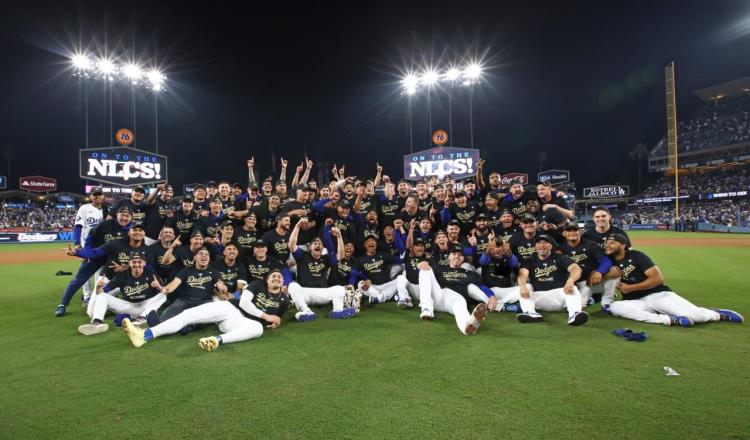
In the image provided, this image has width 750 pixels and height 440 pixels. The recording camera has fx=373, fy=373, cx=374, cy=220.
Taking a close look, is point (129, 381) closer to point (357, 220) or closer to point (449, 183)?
point (357, 220)

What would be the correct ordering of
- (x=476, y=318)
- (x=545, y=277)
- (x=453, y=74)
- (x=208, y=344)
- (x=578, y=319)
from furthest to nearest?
(x=453, y=74)
(x=545, y=277)
(x=578, y=319)
(x=476, y=318)
(x=208, y=344)

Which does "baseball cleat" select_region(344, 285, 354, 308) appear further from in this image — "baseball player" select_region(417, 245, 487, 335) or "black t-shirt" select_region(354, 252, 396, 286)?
"baseball player" select_region(417, 245, 487, 335)

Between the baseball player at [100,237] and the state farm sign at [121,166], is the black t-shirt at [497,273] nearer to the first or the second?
the baseball player at [100,237]

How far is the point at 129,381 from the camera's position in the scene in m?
3.51

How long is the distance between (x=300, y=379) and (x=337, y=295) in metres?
3.04

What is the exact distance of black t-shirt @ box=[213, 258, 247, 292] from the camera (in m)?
6.07

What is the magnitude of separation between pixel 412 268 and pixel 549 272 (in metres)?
2.38

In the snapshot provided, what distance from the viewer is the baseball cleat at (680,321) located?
5125 mm

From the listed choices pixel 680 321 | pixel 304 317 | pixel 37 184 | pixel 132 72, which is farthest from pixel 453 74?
pixel 37 184

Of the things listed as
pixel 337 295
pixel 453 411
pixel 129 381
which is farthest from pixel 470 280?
pixel 129 381

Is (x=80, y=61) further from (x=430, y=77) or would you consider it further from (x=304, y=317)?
(x=304, y=317)

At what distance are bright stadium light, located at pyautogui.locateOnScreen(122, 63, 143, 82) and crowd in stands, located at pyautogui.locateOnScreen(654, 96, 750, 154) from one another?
62.9 metres

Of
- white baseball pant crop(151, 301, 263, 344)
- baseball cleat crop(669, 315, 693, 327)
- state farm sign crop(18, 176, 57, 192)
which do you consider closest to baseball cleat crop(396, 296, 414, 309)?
white baseball pant crop(151, 301, 263, 344)

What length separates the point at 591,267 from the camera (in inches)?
255
